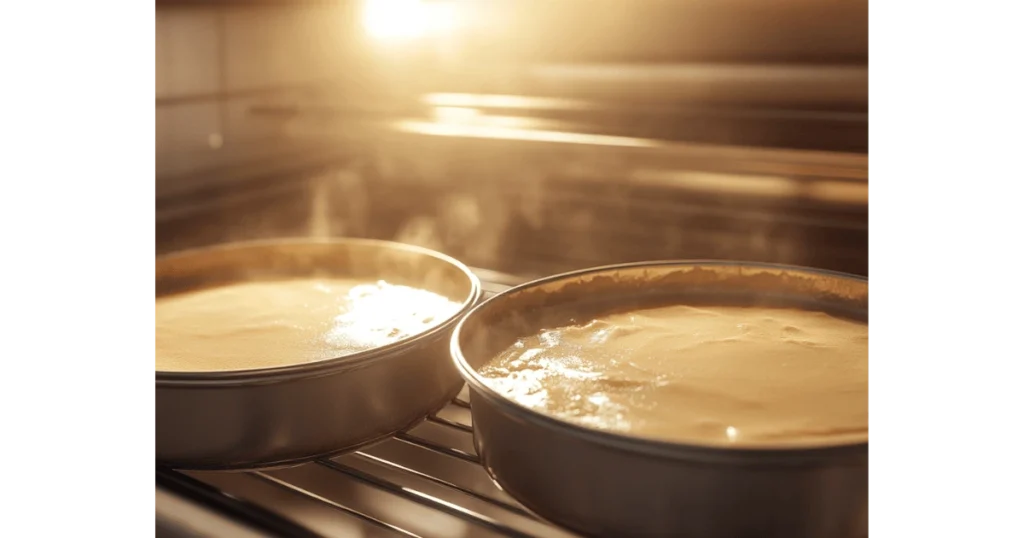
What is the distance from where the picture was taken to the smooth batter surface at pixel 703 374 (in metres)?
0.81

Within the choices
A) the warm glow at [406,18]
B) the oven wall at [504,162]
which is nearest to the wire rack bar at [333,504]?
the oven wall at [504,162]

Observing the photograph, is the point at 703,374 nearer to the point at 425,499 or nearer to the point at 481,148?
the point at 425,499

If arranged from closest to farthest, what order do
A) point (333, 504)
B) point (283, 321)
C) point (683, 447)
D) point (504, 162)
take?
point (683, 447)
point (333, 504)
point (283, 321)
point (504, 162)

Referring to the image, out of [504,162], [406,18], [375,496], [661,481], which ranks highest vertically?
[406,18]

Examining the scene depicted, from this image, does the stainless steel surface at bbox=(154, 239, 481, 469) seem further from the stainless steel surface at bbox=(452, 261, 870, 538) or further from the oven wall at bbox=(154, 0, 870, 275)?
the oven wall at bbox=(154, 0, 870, 275)

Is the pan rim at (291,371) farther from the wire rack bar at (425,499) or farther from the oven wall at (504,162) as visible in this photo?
the oven wall at (504,162)

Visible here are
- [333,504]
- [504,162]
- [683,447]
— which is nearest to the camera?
[683,447]

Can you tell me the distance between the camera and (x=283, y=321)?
123 cm

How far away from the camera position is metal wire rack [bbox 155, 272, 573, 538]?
83cm

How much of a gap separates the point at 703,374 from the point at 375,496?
0.39 m

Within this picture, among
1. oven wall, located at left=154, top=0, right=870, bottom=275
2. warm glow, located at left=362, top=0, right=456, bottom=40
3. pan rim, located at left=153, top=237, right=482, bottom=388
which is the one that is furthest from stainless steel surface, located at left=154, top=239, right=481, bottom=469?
warm glow, located at left=362, top=0, right=456, bottom=40

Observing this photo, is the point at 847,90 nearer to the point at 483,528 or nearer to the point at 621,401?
the point at 621,401

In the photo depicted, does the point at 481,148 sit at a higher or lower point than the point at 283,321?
higher

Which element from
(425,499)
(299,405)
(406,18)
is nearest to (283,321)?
(299,405)
